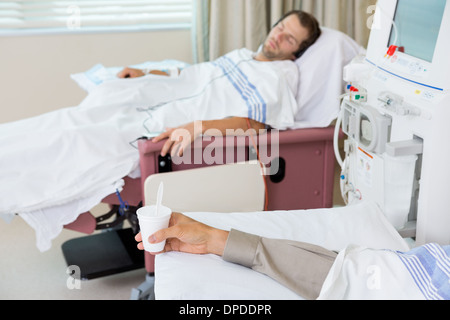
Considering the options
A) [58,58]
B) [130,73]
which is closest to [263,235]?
[130,73]

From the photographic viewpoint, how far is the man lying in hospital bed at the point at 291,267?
1.10m

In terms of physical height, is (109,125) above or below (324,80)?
below

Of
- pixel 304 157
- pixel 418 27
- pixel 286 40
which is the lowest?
pixel 304 157

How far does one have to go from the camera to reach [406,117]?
1.38 m

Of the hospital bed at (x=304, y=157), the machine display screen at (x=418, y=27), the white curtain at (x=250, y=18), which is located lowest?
the hospital bed at (x=304, y=157)

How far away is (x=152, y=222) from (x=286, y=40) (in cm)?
138

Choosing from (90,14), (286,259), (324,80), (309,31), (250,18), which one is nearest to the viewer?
(286,259)

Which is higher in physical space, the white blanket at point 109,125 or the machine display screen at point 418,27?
the machine display screen at point 418,27

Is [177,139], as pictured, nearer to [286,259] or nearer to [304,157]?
[304,157]

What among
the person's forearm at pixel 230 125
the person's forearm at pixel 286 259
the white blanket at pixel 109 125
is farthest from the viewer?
the person's forearm at pixel 230 125

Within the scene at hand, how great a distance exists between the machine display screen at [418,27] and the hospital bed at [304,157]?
21.7 inches

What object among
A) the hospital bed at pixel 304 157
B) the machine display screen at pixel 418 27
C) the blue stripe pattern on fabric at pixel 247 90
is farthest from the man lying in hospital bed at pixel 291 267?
the blue stripe pattern on fabric at pixel 247 90

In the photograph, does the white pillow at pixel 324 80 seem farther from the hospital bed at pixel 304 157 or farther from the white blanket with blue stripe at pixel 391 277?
the white blanket with blue stripe at pixel 391 277

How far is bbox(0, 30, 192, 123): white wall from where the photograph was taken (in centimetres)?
283
